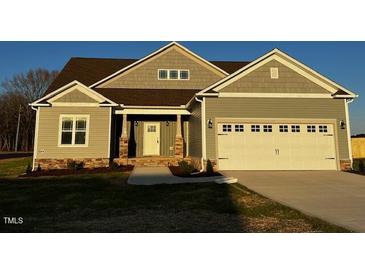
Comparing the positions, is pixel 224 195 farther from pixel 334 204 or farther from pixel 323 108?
pixel 323 108

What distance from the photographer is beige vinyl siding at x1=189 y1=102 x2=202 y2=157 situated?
1324 centimetres

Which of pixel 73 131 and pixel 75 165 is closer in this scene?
pixel 75 165

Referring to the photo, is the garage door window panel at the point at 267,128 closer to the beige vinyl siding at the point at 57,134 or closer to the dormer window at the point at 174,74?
the dormer window at the point at 174,74

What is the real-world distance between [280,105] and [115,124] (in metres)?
9.22

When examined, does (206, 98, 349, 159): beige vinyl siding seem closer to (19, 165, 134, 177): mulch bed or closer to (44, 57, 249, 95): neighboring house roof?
(19, 165, 134, 177): mulch bed

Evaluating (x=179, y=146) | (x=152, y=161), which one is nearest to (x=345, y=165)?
(x=179, y=146)

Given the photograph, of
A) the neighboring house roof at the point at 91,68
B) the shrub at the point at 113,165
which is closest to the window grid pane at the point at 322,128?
the neighboring house roof at the point at 91,68

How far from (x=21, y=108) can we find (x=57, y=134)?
36.2 m

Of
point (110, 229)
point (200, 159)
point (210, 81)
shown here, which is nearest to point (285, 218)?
point (110, 229)

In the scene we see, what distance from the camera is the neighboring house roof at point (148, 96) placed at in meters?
15.1

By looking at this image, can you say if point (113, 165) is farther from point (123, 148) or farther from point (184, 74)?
point (184, 74)

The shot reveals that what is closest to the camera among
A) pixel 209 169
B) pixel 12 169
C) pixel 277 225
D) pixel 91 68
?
pixel 277 225

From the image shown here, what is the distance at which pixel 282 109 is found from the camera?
13.0 metres

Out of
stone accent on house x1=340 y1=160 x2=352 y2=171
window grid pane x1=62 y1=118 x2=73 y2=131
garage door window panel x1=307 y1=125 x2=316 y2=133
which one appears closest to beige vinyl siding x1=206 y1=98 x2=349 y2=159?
stone accent on house x1=340 y1=160 x2=352 y2=171
